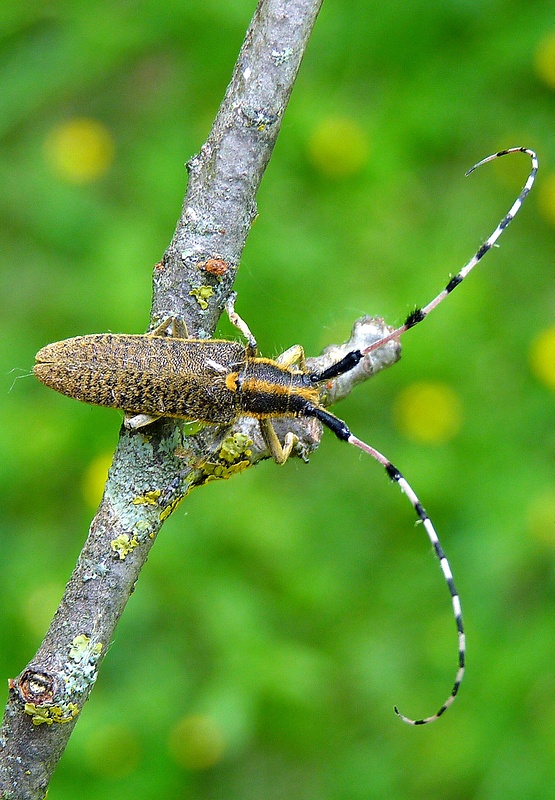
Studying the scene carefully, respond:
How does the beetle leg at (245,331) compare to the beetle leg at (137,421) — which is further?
the beetle leg at (245,331)

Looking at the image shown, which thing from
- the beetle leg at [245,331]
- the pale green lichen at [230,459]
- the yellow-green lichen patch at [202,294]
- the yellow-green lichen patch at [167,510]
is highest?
the beetle leg at [245,331]

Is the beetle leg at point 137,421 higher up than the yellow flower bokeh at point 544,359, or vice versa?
the yellow flower bokeh at point 544,359

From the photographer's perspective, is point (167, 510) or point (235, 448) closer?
point (167, 510)

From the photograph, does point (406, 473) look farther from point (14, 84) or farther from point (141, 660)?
point (14, 84)

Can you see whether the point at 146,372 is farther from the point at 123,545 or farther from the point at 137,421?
the point at 123,545

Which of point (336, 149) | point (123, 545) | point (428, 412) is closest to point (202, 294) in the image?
point (123, 545)

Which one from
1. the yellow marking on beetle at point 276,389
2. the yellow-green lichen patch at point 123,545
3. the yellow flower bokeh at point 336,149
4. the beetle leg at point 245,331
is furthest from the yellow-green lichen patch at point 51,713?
the yellow flower bokeh at point 336,149

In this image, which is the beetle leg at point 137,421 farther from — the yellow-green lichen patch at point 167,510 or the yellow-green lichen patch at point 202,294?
the yellow-green lichen patch at point 202,294
